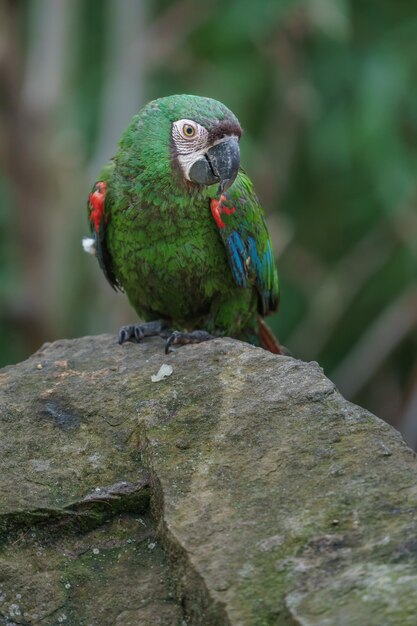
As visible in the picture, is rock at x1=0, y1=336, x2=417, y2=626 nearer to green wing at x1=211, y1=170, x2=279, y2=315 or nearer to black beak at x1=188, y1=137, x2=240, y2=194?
green wing at x1=211, y1=170, x2=279, y2=315

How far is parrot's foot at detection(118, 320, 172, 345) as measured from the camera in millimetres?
4949

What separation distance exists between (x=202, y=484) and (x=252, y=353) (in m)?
0.83

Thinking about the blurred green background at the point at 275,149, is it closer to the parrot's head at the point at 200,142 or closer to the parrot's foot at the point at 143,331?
the parrot's foot at the point at 143,331

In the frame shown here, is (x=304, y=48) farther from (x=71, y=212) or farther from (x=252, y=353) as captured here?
(x=252, y=353)

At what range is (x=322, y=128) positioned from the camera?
12.1 meters

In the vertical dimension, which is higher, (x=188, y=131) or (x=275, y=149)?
(x=188, y=131)

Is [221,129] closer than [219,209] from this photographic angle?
Yes

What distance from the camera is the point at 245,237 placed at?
5.17 meters

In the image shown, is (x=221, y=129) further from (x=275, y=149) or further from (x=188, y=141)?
(x=275, y=149)

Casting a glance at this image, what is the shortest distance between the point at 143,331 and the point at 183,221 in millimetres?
574

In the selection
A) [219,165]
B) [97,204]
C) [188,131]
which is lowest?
[97,204]

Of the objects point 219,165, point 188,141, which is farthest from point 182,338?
point 188,141

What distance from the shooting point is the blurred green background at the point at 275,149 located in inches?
444

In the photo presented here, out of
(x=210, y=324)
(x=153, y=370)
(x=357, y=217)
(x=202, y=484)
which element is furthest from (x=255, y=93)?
(x=202, y=484)
